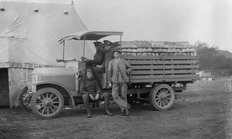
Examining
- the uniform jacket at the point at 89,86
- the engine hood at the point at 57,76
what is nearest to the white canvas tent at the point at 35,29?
the engine hood at the point at 57,76

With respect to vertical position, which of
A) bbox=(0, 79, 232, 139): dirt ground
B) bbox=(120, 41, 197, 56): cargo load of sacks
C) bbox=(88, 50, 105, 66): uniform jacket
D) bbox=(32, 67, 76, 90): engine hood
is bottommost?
bbox=(0, 79, 232, 139): dirt ground

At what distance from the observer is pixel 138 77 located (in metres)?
8.97

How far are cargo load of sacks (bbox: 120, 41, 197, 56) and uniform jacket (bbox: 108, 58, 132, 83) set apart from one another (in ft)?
1.07

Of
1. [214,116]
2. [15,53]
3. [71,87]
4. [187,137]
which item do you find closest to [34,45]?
[15,53]

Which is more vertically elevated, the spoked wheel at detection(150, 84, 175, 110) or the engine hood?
the engine hood

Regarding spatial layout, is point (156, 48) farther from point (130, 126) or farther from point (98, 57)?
point (130, 126)

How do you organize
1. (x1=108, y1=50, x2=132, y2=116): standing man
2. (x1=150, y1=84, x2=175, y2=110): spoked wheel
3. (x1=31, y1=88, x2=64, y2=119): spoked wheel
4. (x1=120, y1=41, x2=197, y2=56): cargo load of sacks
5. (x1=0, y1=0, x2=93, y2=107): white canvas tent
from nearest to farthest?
(x1=31, y1=88, x2=64, y2=119): spoked wheel → (x1=108, y1=50, x2=132, y2=116): standing man → (x1=120, y1=41, x2=197, y2=56): cargo load of sacks → (x1=150, y1=84, x2=175, y2=110): spoked wheel → (x1=0, y1=0, x2=93, y2=107): white canvas tent

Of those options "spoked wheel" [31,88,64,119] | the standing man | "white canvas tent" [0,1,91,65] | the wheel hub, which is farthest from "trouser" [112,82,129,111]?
"white canvas tent" [0,1,91,65]

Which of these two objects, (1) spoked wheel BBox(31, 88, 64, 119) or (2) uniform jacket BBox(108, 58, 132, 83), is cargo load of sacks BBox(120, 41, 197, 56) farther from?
(1) spoked wheel BBox(31, 88, 64, 119)

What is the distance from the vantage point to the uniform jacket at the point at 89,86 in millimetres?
8656

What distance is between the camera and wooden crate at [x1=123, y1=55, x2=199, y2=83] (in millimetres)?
8961

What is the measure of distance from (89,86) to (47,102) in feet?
3.49

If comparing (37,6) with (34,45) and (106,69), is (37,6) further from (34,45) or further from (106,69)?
(106,69)

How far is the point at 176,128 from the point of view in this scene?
649cm
